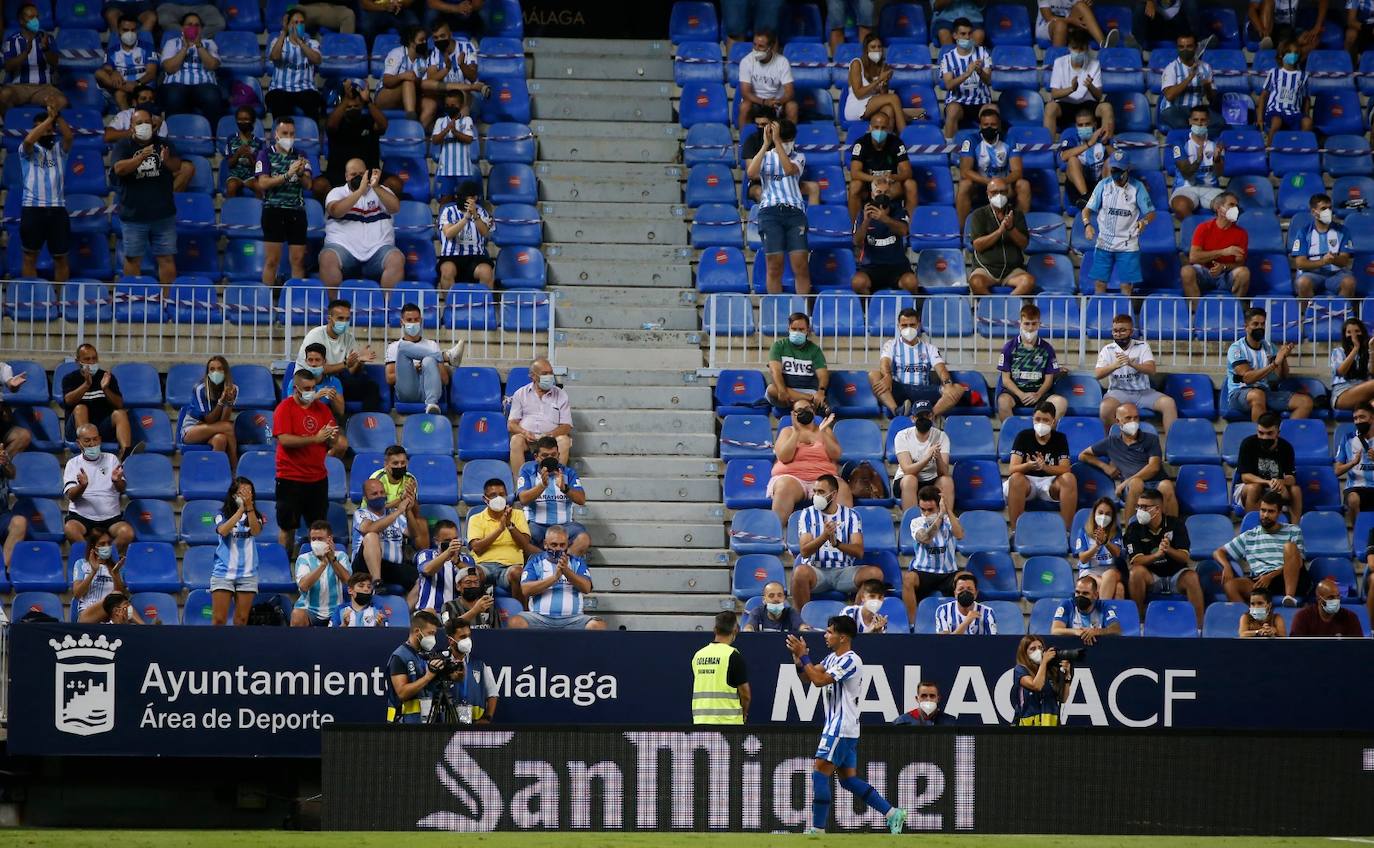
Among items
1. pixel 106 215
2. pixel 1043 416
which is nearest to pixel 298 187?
pixel 106 215

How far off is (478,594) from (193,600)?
2.53 meters

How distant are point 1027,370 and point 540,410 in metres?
4.55

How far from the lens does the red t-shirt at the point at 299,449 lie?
55.3 feet

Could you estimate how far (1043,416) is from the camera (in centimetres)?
1767

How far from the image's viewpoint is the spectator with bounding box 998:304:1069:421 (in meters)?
18.6

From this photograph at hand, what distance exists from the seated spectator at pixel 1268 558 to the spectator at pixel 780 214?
192 inches

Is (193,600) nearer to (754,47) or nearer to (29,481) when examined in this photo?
(29,481)

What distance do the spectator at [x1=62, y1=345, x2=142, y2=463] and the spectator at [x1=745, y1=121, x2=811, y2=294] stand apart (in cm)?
627

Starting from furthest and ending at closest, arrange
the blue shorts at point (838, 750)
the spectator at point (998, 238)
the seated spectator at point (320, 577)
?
the spectator at point (998, 238) < the seated spectator at point (320, 577) < the blue shorts at point (838, 750)

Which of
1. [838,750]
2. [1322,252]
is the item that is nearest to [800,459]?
[838,750]

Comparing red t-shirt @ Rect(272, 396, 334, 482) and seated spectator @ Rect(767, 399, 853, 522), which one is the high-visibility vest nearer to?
seated spectator @ Rect(767, 399, 853, 522)

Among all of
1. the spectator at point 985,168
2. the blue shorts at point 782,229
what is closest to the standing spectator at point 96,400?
the blue shorts at point 782,229

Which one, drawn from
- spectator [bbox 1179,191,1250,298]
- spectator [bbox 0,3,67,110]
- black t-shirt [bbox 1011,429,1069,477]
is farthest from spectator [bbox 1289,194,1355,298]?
spectator [bbox 0,3,67,110]

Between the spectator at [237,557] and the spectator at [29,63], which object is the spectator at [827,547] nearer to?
the spectator at [237,557]
